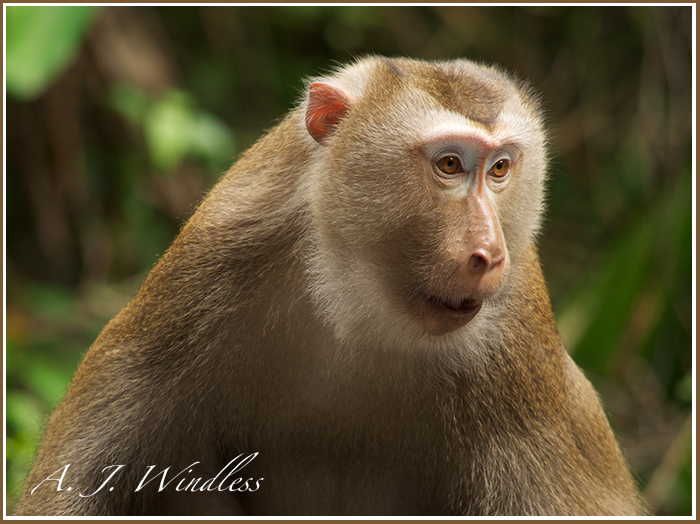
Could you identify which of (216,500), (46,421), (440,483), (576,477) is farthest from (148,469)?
(576,477)

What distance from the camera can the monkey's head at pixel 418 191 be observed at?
2785 mm

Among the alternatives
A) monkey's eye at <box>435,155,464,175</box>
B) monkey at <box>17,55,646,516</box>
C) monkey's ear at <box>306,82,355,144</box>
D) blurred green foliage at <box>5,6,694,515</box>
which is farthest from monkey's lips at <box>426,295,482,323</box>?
blurred green foliage at <box>5,6,694,515</box>

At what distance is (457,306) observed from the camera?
2857mm

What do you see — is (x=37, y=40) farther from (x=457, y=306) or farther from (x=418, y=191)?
(x=457, y=306)

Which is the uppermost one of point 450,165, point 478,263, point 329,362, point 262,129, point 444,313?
point 450,165

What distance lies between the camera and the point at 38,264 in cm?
716

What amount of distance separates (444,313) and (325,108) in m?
0.93

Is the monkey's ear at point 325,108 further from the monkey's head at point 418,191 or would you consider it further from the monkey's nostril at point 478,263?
the monkey's nostril at point 478,263

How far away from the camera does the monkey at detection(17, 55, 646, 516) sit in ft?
10.1

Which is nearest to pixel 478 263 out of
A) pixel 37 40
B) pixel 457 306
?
pixel 457 306

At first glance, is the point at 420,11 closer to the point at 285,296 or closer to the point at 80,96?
the point at 80,96

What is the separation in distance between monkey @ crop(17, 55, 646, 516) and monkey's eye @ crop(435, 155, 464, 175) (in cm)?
18

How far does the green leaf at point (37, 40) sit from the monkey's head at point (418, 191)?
2509mm

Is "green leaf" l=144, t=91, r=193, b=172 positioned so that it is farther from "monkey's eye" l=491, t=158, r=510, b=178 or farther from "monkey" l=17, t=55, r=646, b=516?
"monkey's eye" l=491, t=158, r=510, b=178
